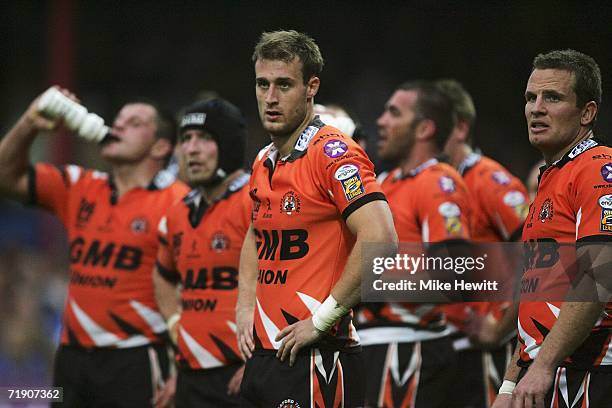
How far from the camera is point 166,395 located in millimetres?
6871

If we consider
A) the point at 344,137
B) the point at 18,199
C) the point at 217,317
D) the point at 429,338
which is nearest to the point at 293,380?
the point at 344,137

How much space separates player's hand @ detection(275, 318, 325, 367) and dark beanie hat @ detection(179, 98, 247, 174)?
2111mm

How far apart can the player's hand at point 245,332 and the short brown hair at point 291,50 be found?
121cm

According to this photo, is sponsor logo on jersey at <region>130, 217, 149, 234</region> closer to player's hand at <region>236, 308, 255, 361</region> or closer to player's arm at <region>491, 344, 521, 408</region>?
player's hand at <region>236, 308, 255, 361</region>

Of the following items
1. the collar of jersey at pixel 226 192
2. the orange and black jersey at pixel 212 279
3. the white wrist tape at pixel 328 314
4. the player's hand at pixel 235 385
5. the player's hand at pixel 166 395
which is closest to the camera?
the white wrist tape at pixel 328 314

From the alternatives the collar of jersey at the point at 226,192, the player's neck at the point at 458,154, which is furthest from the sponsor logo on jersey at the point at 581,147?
the player's neck at the point at 458,154

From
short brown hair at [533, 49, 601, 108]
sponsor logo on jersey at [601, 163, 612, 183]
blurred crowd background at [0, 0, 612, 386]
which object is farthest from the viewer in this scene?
blurred crowd background at [0, 0, 612, 386]

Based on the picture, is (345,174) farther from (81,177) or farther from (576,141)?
(81,177)

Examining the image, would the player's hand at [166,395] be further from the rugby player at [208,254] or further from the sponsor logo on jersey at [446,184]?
the sponsor logo on jersey at [446,184]

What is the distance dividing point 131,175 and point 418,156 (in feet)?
7.12

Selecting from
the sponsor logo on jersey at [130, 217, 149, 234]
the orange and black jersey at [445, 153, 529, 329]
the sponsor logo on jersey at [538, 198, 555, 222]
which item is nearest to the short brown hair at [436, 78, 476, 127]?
the orange and black jersey at [445, 153, 529, 329]

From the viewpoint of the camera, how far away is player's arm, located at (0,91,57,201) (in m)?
7.09

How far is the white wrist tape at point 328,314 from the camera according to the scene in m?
4.36

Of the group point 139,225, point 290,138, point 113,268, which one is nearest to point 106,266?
point 113,268
